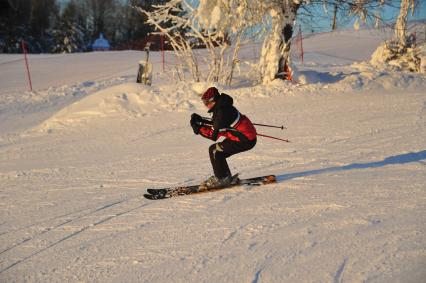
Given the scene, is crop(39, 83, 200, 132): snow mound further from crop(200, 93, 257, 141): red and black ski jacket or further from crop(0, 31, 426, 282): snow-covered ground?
crop(200, 93, 257, 141): red and black ski jacket

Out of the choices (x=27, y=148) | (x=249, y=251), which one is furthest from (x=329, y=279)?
(x=27, y=148)

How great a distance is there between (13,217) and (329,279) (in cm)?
376

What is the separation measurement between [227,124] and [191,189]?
981mm

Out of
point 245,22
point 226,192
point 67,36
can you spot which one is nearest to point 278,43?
point 245,22

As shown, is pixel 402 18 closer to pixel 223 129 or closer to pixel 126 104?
pixel 126 104

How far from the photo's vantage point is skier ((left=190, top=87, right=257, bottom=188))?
217 inches

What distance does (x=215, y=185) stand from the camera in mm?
5898

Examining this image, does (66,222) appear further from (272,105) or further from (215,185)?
(272,105)

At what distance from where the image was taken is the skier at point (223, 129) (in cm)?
552

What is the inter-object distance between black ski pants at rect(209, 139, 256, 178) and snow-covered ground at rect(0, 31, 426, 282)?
0.32 meters

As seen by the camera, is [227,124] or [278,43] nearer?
[227,124]

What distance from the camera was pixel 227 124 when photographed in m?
5.54

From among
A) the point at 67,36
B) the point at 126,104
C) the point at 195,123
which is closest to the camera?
the point at 195,123

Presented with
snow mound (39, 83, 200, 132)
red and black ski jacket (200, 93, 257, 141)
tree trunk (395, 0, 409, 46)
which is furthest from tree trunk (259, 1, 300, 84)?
red and black ski jacket (200, 93, 257, 141)
